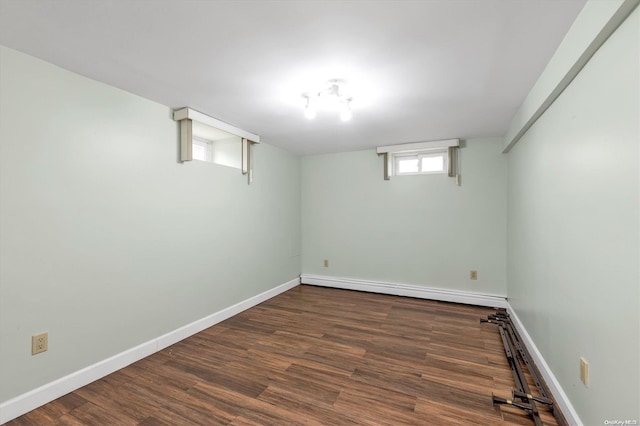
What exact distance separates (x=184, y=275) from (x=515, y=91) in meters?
3.32

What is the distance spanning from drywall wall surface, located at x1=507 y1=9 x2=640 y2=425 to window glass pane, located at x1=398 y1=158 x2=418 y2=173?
76.7 inches

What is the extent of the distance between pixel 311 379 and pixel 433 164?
3.21 metres

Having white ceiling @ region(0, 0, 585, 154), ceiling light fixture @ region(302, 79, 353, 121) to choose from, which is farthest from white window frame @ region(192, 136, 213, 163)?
ceiling light fixture @ region(302, 79, 353, 121)

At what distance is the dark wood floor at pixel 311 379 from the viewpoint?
66.3 inches

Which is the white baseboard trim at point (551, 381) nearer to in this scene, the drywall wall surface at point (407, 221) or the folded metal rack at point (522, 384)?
the folded metal rack at point (522, 384)

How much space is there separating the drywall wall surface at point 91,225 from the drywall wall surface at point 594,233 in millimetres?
2971

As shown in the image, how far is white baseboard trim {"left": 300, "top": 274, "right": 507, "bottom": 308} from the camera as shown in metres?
3.65

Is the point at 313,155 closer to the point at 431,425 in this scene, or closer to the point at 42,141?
the point at 42,141

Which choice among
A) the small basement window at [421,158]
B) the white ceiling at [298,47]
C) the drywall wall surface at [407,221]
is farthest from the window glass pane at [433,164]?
the white ceiling at [298,47]

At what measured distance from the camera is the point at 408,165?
4199 millimetres

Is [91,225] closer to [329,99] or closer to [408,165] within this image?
[329,99]

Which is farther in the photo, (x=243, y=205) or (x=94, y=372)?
(x=243, y=205)

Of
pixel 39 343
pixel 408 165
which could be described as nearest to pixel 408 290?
pixel 408 165

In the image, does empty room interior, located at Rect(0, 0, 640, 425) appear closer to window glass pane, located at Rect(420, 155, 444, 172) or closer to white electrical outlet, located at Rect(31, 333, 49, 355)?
white electrical outlet, located at Rect(31, 333, 49, 355)
